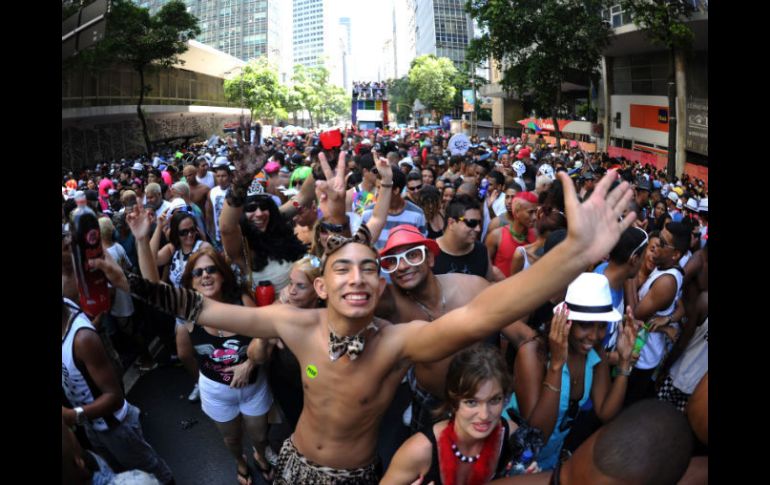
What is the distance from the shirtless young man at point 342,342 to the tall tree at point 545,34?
23.3 m

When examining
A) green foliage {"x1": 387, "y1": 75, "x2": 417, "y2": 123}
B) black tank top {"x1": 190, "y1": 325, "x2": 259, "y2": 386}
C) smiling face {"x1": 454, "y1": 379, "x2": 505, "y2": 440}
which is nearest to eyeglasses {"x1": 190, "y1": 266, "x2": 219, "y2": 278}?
black tank top {"x1": 190, "y1": 325, "x2": 259, "y2": 386}

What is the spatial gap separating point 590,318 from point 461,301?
126 centimetres

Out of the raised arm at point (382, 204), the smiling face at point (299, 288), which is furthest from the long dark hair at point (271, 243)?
the smiling face at point (299, 288)

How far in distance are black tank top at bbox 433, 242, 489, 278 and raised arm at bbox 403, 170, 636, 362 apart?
260 cm

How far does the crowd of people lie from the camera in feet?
6.79

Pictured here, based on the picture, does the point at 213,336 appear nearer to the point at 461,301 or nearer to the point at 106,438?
the point at 106,438

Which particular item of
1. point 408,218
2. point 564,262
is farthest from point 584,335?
point 408,218

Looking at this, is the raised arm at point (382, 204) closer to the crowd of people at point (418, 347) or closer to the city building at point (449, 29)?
the crowd of people at point (418, 347)

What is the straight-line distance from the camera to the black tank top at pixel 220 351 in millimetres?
3883

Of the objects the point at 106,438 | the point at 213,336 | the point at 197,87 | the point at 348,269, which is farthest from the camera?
the point at 197,87

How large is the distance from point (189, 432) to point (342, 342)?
3004mm

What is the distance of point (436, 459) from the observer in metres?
2.42

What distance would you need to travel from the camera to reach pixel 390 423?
197 inches
